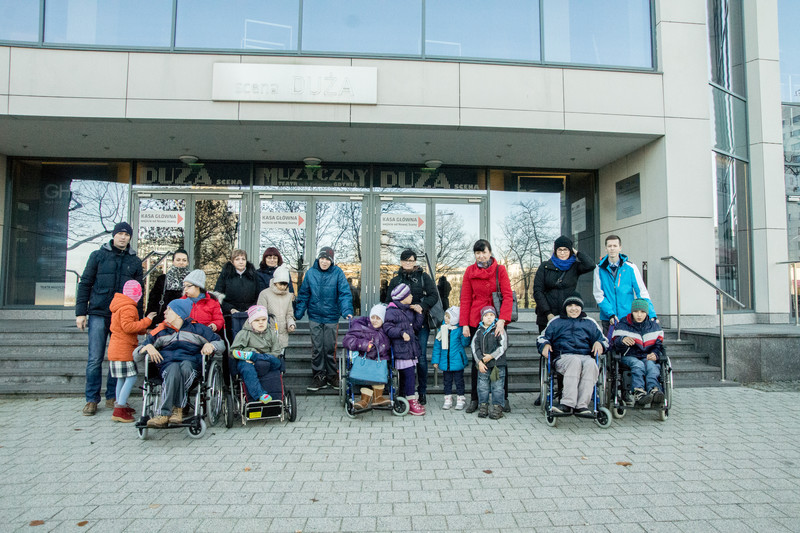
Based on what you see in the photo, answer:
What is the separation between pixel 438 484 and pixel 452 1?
330 inches

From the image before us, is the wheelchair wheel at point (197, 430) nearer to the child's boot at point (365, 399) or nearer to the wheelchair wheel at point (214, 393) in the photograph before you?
the wheelchair wheel at point (214, 393)

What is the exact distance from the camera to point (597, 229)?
10633 millimetres

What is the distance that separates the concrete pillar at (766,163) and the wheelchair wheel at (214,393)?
402 inches

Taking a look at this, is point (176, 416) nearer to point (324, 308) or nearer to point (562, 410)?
point (324, 308)

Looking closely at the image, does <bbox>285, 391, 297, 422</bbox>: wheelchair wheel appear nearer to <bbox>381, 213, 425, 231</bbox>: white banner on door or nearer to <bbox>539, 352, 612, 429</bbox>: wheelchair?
<bbox>539, 352, 612, 429</bbox>: wheelchair

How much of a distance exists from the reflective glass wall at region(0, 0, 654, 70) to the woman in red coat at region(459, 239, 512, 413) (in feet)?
15.1

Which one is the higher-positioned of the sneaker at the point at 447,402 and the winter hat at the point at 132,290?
the winter hat at the point at 132,290

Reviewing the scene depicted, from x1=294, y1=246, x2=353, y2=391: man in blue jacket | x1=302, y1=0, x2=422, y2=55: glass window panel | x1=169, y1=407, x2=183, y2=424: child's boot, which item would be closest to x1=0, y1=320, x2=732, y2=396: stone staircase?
x1=294, y1=246, x2=353, y2=391: man in blue jacket

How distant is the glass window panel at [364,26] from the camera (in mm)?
8344

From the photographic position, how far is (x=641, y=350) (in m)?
5.09

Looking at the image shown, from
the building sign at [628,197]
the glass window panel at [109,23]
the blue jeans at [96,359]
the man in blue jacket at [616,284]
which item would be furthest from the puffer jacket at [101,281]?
the building sign at [628,197]

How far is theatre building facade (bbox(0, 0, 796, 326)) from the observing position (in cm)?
796

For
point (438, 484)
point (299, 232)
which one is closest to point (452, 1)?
point (299, 232)

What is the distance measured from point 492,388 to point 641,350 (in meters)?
1.64
